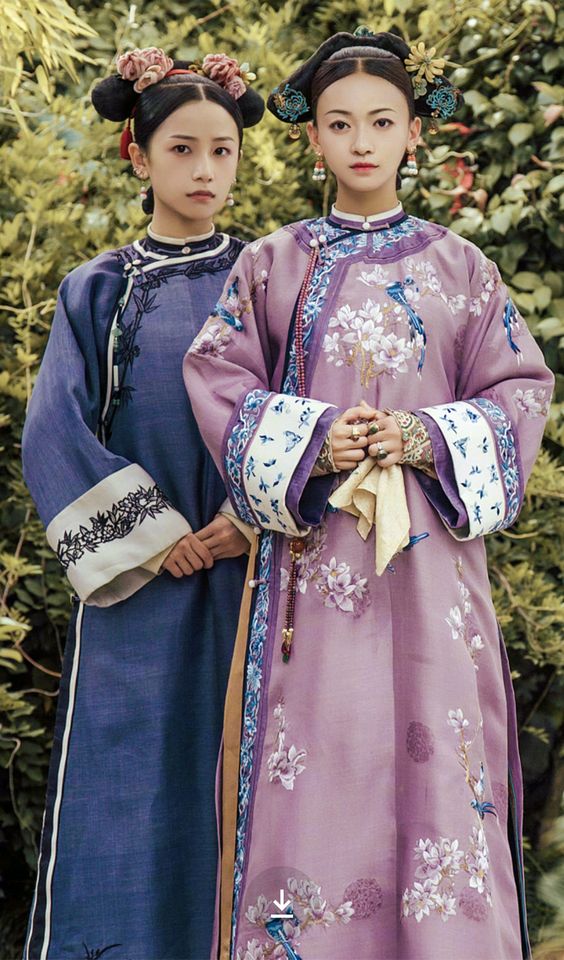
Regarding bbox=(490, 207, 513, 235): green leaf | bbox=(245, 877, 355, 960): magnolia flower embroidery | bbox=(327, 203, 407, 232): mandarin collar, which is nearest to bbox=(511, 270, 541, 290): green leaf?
bbox=(490, 207, 513, 235): green leaf

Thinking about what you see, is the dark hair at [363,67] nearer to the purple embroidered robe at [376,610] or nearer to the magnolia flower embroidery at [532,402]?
the purple embroidered robe at [376,610]

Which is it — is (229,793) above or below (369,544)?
below

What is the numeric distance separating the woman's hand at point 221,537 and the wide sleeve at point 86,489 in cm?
4

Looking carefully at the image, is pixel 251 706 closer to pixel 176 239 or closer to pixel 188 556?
pixel 188 556

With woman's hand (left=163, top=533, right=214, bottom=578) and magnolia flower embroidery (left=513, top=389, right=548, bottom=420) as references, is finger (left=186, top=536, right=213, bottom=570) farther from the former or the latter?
magnolia flower embroidery (left=513, top=389, right=548, bottom=420)

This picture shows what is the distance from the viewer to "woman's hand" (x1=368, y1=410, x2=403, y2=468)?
253cm

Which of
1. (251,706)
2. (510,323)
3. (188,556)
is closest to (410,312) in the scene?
(510,323)

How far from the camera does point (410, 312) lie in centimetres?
266

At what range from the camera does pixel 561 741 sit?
4.21 m

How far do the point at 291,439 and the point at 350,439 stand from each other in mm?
102

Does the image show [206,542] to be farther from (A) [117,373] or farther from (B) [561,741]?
(B) [561,741]

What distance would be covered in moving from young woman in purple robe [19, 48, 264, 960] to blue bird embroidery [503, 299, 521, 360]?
0.62 metres

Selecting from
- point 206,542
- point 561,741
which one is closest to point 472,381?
point 206,542

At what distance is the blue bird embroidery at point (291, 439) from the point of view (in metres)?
2.55
